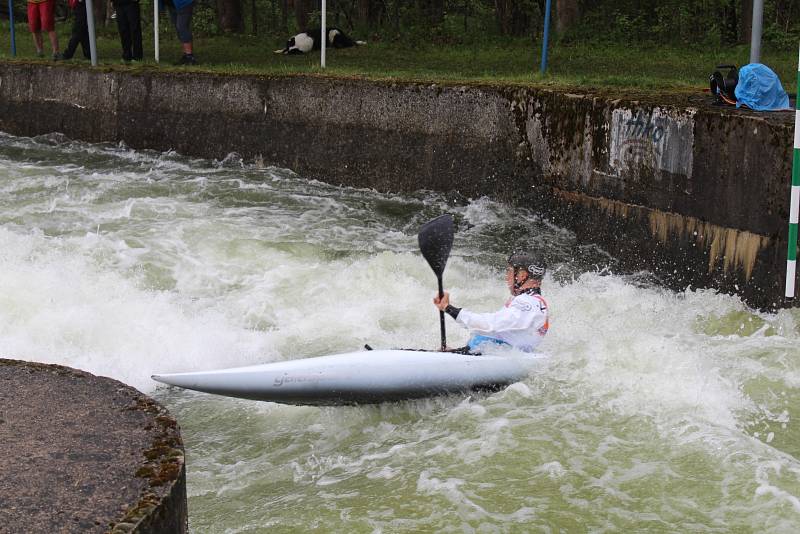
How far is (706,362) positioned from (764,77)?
2.35 m

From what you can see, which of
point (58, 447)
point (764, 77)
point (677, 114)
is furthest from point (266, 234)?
point (58, 447)

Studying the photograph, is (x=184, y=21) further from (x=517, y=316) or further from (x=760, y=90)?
(x=517, y=316)

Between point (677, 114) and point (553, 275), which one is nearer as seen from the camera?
point (677, 114)

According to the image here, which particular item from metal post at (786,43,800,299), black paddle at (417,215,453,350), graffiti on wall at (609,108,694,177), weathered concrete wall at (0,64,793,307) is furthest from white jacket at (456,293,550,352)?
graffiti on wall at (609,108,694,177)

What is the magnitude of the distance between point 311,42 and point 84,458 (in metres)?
12.6

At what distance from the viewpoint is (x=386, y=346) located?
7090mm

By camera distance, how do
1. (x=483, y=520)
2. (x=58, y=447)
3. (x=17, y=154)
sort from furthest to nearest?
(x=17, y=154)
(x=483, y=520)
(x=58, y=447)

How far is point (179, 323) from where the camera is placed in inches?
298

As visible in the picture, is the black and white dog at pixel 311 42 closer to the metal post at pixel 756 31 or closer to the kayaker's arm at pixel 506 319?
the metal post at pixel 756 31

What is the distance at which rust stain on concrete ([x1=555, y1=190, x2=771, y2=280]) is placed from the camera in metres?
7.21

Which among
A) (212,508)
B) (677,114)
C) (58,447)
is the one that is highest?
(677,114)

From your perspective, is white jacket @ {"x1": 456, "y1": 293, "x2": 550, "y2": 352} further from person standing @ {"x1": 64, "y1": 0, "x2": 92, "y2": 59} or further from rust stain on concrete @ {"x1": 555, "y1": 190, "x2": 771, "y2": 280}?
person standing @ {"x1": 64, "y1": 0, "x2": 92, "y2": 59}

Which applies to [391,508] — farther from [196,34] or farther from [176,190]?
[196,34]

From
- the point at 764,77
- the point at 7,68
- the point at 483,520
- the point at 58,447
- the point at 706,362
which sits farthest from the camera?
the point at 7,68
